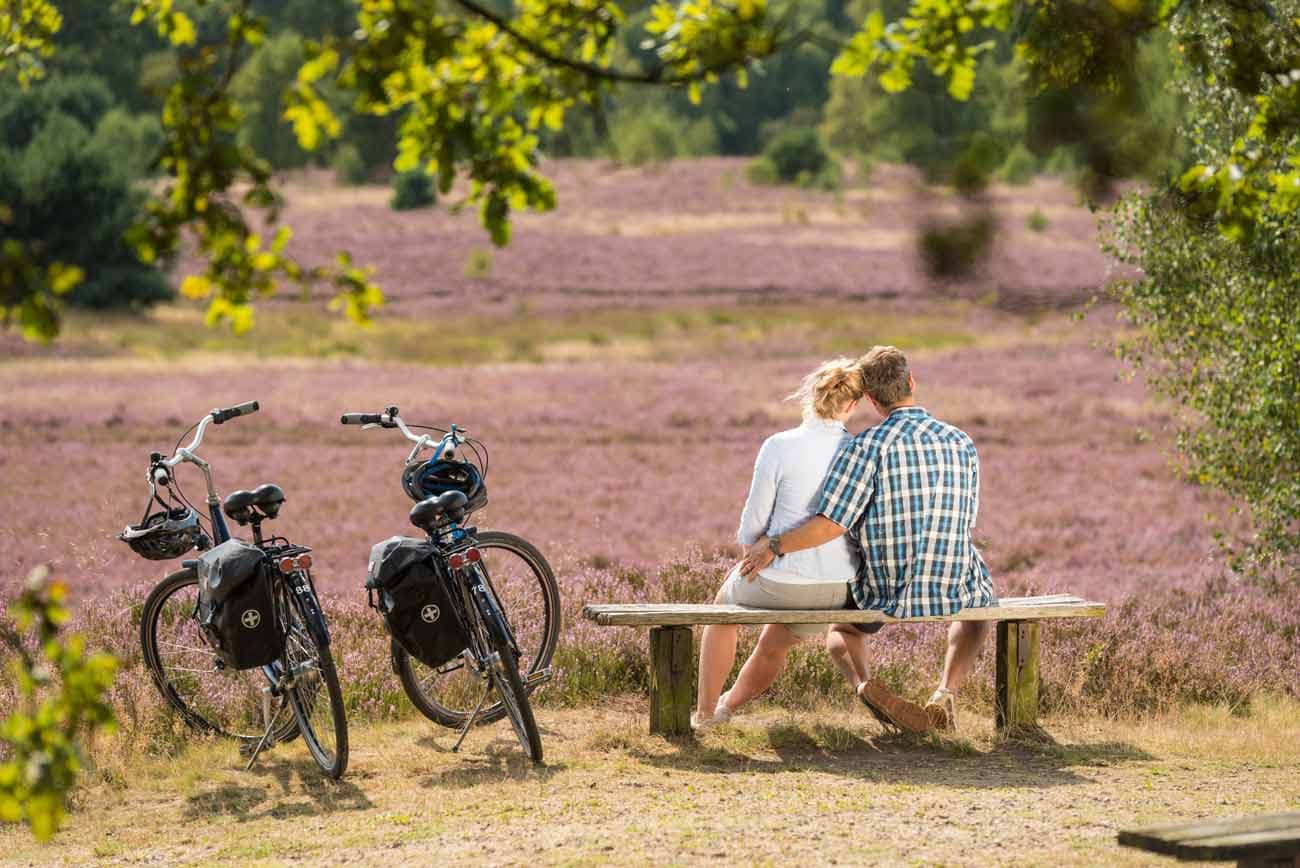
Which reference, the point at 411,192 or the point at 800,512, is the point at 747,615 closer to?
the point at 800,512

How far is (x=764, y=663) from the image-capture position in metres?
Result: 7.08

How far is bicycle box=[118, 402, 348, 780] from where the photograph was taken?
6469 mm

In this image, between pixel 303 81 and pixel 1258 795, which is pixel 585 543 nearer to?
pixel 1258 795

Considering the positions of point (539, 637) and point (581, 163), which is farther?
point (581, 163)

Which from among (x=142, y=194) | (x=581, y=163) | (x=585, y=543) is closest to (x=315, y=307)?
(x=142, y=194)

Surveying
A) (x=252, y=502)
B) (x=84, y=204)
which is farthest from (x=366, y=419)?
(x=84, y=204)

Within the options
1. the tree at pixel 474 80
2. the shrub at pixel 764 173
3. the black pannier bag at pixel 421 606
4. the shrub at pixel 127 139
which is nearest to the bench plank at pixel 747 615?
the black pannier bag at pixel 421 606

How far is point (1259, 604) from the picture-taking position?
32.9 feet

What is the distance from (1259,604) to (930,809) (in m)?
5.10

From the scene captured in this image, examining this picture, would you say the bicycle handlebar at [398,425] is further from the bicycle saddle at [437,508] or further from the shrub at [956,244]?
the shrub at [956,244]

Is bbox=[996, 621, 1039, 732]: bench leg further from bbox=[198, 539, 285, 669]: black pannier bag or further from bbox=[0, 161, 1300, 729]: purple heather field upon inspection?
bbox=[198, 539, 285, 669]: black pannier bag

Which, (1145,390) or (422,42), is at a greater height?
(422,42)

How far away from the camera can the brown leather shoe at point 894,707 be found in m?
6.95

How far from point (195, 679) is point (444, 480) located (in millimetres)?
1612
